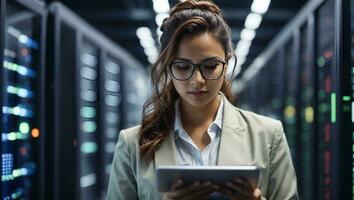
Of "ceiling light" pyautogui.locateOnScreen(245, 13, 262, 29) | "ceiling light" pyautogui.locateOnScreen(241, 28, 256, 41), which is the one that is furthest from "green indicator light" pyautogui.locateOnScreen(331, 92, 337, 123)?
"ceiling light" pyautogui.locateOnScreen(241, 28, 256, 41)

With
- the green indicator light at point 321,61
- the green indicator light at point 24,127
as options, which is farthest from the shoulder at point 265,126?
the green indicator light at point 321,61

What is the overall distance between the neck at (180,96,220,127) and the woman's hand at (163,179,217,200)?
1.16 ft

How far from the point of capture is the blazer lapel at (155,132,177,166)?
6.49 ft

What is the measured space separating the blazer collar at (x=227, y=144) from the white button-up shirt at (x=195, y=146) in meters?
0.03

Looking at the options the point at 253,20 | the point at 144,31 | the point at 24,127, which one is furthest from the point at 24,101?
the point at 144,31

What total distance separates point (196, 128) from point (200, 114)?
6cm

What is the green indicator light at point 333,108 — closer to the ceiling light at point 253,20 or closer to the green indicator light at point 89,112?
the green indicator light at point 89,112

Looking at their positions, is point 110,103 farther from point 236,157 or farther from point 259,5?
point 236,157

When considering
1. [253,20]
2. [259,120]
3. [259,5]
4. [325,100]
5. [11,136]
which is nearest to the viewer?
[259,120]

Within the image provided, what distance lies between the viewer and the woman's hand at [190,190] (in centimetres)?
177

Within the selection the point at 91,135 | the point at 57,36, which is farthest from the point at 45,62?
the point at 91,135

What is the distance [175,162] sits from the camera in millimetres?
1968

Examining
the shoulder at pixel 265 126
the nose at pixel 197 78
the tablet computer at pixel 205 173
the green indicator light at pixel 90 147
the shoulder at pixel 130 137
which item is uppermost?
the nose at pixel 197 78

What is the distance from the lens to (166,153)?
1996mm
